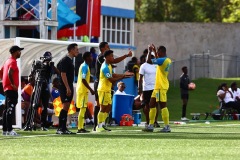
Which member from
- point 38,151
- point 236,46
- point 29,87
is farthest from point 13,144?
point 236,46

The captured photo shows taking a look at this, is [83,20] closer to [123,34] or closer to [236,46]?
[123,34]

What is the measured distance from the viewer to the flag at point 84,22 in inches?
1618

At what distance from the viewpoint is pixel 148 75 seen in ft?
86.9

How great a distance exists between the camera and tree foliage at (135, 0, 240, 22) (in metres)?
71.7

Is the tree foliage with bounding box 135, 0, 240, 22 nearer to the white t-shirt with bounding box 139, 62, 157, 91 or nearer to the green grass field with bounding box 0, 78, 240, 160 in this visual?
the white t-shirt with bounding box 139, 62, 157, 91

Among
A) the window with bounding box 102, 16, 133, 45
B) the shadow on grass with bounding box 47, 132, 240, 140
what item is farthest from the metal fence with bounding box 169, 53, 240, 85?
the shadow on grass with bounding box 47, 132, 240, 140

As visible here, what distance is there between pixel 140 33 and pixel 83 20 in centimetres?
1493

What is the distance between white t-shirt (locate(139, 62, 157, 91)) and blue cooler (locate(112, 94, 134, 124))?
294 cm

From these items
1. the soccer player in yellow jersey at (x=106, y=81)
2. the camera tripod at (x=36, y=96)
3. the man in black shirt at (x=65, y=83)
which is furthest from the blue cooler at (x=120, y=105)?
the man in black shirt at (x=65, y=83)

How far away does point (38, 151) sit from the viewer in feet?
56.2

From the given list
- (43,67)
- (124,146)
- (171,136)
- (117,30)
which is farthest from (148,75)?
(117,30)

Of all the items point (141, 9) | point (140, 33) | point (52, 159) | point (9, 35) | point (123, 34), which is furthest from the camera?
point (141, 9)

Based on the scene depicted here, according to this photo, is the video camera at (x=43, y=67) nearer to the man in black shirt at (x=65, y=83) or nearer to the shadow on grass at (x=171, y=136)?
the man in black shirt at (x=65, y=83)

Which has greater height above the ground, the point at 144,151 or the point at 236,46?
the point at 236,46
